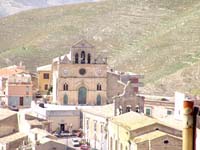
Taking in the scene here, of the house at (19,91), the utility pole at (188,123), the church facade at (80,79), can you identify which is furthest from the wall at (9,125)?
the utility pole at (188,123)

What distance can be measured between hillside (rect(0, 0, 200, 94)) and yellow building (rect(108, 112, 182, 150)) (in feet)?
131

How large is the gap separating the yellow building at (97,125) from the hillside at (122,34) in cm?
3032

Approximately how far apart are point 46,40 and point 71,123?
80954mm

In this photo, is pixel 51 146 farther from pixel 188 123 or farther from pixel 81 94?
pixel 188 123

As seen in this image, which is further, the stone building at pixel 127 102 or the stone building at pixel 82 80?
the stone building at pixel 82 80

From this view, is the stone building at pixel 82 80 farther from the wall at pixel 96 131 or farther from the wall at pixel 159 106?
the wall at pixel 96 131

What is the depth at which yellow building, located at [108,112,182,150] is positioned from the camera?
130 feet

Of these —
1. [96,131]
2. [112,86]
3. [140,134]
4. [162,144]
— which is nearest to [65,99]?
[112,86]

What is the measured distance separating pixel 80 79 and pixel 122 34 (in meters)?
74.0

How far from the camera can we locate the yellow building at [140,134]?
3962cm

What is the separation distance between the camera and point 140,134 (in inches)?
1668

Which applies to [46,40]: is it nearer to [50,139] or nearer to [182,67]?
[182,67]

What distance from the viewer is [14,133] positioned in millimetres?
55469

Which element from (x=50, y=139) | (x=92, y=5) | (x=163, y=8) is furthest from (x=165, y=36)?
(x=50, y=139)
